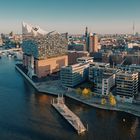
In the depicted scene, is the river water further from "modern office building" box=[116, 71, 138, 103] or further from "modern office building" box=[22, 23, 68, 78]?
"modern office building" box=[22, 23, 68, 78]

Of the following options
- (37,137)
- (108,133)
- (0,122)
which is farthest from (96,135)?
(0,122)

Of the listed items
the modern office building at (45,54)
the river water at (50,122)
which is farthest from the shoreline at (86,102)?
the modern office building at (45,54)

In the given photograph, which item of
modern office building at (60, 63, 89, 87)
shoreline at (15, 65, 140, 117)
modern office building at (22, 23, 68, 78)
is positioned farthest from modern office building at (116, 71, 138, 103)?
modern office building at (22, 23, 68, 78)

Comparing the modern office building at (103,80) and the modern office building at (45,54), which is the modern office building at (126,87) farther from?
the modern office building at (45,54)

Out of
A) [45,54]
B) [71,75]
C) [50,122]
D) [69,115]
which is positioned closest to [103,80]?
[71,75]

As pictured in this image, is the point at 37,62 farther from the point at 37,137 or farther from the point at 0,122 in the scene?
the point at 37,137

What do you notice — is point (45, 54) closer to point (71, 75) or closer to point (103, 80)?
point (71, 75)
